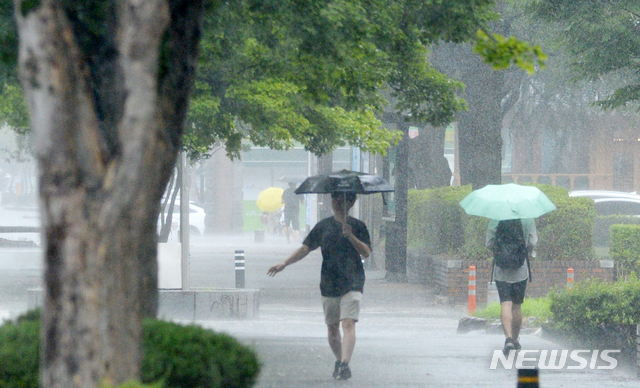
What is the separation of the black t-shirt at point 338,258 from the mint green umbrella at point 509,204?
6.61ft

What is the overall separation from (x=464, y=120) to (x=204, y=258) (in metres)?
10.6

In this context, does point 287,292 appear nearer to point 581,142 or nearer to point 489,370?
point 489,370

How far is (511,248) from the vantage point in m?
9.10

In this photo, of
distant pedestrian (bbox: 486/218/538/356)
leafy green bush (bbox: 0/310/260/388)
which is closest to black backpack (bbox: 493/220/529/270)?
distant pedestrian (bbox: 486/218/538/356)

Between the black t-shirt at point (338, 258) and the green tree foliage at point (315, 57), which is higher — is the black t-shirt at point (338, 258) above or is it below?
below

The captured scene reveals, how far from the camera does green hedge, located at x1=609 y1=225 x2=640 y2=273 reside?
16516mm

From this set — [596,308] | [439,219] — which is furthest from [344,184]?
[439,219]

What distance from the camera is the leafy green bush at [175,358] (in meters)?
4.33

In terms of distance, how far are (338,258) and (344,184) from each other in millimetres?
723

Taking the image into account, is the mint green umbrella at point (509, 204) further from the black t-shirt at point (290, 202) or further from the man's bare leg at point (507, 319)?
the black t-shirt at point (290, 202)

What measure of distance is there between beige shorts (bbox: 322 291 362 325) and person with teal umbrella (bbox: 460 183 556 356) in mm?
2135

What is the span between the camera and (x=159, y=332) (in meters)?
4.65

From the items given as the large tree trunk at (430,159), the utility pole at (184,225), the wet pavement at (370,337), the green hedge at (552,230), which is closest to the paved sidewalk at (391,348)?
the wet pavement at (370,337)

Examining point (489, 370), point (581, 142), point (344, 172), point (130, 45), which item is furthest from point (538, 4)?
point (581, 142)
